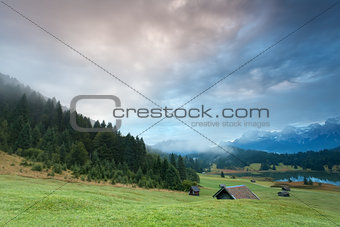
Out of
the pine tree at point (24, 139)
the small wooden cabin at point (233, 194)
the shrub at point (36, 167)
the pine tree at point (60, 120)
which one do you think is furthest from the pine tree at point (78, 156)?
the small wooden cabin at point (233, 194)

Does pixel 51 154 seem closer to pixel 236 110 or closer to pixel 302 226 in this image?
pixel 236 110

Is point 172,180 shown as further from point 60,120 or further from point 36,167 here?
point 60,120

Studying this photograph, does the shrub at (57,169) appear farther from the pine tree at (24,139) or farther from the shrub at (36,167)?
the pine tree at (24,139)

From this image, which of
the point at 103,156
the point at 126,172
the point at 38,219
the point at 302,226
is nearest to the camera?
the point at 38,219

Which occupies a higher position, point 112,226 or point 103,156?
point 103,156

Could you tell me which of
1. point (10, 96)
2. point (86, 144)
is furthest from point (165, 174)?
point (10, 96)

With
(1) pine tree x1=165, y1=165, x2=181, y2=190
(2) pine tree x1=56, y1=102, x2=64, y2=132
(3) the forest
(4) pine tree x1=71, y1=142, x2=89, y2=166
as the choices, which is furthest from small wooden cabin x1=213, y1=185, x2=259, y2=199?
(2) pine tree x1=56, y1=102, x2=64, y2=132

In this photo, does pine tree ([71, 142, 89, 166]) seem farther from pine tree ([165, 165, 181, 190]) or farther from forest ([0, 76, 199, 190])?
pine tree ([165, 165, 181, 190])

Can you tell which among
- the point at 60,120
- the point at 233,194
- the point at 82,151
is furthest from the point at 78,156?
the point at 233,194

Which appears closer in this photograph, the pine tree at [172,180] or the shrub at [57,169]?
A: the shrub at [57,169]

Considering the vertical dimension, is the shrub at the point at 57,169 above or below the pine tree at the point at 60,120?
Answer: below

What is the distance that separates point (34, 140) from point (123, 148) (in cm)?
2933

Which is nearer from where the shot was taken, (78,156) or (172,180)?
(78,156)

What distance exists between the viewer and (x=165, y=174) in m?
65.4
